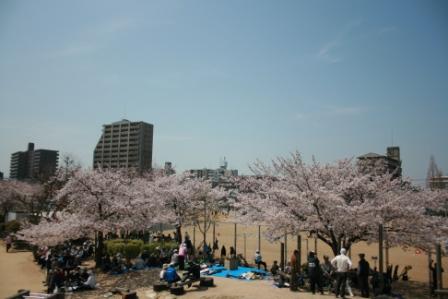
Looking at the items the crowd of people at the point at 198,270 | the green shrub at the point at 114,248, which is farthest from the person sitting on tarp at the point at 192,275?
the green shrub at the point at 114,248

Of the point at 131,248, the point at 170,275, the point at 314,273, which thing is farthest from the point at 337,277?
the point at 131,248

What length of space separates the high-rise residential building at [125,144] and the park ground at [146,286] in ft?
316

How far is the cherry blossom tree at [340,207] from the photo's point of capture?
15.0 m

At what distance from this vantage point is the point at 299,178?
16.6 m

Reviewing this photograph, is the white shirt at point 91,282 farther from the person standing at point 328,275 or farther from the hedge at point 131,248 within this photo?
the person standing at point 328,275

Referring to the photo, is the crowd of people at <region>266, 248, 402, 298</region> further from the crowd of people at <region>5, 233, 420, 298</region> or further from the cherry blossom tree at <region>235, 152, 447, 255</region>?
the cherry blossom tree at <region>235, 152, 447, 255</region>

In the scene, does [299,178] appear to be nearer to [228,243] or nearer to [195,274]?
[195,274]

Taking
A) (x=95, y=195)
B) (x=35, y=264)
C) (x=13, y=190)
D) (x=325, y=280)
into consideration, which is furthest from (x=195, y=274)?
(x=13, y=190)

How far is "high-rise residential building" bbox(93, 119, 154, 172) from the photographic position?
393ft

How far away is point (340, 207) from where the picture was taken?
1438 centimetres

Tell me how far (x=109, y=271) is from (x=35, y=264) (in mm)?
7880

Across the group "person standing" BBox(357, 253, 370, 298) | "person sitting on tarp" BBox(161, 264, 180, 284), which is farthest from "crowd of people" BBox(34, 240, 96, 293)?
"person standing" BBox(357, 253, 370, 298)

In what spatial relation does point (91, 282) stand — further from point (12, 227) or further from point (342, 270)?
Answer: point (12, 227)

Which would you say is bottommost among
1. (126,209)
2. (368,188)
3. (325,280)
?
(325,280)
